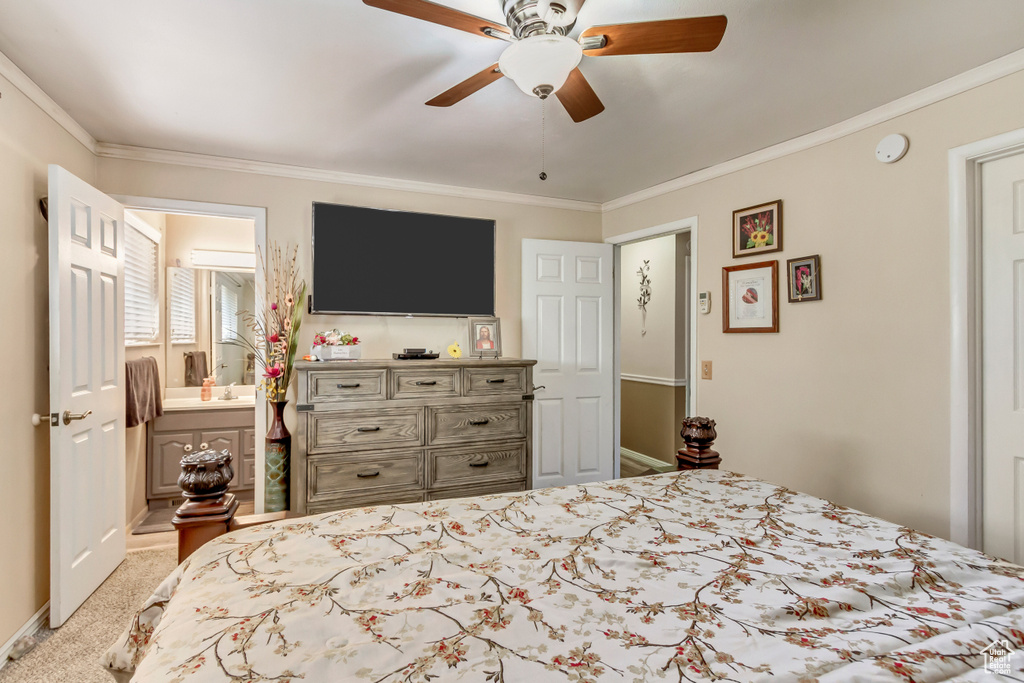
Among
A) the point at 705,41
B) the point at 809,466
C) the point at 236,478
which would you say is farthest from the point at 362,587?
the point at 236,478

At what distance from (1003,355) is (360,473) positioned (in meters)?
3.21

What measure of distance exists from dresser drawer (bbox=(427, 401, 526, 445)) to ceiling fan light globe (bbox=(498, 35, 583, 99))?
2.14 m

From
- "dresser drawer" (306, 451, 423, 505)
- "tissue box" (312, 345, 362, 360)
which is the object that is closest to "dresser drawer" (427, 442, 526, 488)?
"dresser drawer" (306, 451, 423, 505)

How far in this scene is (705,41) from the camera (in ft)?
4.80

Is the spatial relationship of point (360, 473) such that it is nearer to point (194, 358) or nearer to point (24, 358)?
point (24, 358)

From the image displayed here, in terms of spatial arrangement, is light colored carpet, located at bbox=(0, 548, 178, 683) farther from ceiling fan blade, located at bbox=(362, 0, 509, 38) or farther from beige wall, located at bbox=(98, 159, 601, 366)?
ceiling fan blade, located at bbox=(362, 0, 509, 38)

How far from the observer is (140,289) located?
11.9 feet

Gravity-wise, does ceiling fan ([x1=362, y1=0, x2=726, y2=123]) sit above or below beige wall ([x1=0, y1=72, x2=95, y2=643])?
above

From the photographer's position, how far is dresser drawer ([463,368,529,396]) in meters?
3.33

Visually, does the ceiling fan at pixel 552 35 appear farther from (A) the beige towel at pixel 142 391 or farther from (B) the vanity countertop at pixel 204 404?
(B) the vanity countertop at pixel 204 404

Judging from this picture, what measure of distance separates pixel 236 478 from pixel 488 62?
370 centimetres

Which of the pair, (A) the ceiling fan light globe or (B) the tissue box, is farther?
(B) the tissue box

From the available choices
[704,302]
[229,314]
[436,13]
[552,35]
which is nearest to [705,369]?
[704,302]

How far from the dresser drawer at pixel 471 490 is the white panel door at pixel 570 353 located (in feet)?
1.61
